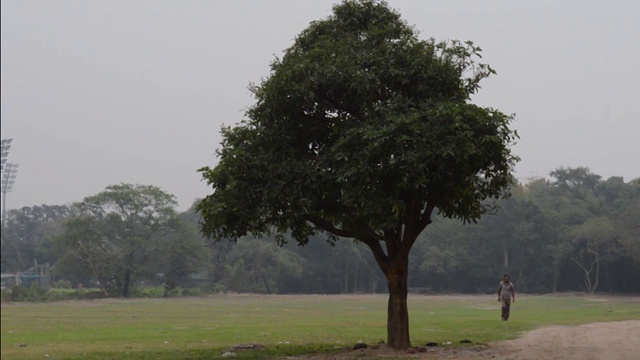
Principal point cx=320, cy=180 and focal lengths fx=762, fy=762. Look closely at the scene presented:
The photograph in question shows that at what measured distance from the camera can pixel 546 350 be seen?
19.6 meters

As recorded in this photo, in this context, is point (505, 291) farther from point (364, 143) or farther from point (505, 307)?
point (364, 143)

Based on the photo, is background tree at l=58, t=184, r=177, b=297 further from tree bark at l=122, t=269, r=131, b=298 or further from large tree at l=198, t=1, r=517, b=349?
large tree at l=198, t=1, r=517, b=349

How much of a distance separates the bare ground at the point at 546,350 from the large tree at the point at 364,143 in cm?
121

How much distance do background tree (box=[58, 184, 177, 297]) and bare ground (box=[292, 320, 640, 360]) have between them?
6226 cm

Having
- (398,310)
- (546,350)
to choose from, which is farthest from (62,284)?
(546,350)

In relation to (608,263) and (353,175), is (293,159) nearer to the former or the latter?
(353,175)

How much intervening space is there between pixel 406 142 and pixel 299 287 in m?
88.0

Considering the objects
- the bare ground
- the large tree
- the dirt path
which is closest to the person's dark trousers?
the dirt path

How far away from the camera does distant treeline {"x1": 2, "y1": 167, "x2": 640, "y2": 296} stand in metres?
80.0

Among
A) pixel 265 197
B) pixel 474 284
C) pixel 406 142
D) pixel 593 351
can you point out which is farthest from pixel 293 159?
pixel 474 284

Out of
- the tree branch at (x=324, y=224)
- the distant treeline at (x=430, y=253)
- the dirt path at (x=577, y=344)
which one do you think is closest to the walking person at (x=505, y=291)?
the dirt path at (x=577, y=344)

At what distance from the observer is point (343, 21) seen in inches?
818

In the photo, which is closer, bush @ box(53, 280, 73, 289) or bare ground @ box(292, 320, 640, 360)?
bare ground @ box(292, 320, 640, 360)

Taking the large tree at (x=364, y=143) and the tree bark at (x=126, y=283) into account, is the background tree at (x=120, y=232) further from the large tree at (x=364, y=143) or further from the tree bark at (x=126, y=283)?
the large tree at (x=364, y=143)
